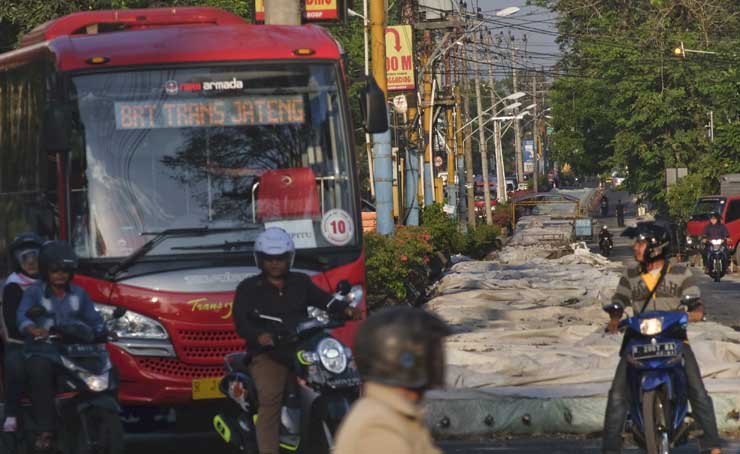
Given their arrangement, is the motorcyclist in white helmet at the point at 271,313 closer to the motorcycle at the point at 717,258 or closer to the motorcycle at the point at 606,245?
the motorcycle at the point at 717,258

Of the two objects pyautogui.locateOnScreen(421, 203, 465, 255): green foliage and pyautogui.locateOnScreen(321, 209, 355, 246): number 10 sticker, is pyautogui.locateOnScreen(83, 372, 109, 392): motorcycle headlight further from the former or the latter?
pyautogui.locateOnScreen(421, 203, 465, 255): green foliage

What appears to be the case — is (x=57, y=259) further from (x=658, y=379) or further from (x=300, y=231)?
(x=658, y=379)

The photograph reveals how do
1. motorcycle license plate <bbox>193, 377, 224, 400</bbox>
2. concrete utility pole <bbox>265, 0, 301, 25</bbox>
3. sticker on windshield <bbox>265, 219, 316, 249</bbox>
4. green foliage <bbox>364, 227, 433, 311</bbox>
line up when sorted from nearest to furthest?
motorcycle license plate <bbox>193, 377, 224, 400</bbox> → sticker on windshield <bbox>265, 219, 316, 249</bbox> → concrete utility pole <bbox>265, 0, 301, 25</bbox> → green foliage <bbox>364, 227, 433, 311</bbox>

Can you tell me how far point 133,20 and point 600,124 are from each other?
62919mm

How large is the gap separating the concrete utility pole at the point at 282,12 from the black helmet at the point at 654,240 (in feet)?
23.3

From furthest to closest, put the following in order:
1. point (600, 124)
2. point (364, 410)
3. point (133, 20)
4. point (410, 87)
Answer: point (600, 124) < point (410, 87) < point (133, 20) < point (364, 410)

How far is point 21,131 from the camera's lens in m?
12.8

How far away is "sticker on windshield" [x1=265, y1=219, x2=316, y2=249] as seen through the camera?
11.5 meters

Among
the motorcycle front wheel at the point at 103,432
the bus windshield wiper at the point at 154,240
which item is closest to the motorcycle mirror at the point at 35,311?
the motorcycle front wheel at the point at 103,432

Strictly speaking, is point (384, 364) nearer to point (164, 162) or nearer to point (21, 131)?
point (164, 162)

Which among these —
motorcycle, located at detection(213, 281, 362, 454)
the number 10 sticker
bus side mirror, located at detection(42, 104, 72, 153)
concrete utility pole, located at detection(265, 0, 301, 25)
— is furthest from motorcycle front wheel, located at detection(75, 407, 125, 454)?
concrete utility pole, located at detection(265, 0, 301, 25)

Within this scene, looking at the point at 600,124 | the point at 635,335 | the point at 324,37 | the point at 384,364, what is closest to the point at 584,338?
the point at 324,37

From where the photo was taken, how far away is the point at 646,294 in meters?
9.56

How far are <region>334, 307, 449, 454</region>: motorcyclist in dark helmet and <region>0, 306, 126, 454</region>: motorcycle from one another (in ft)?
18.2
